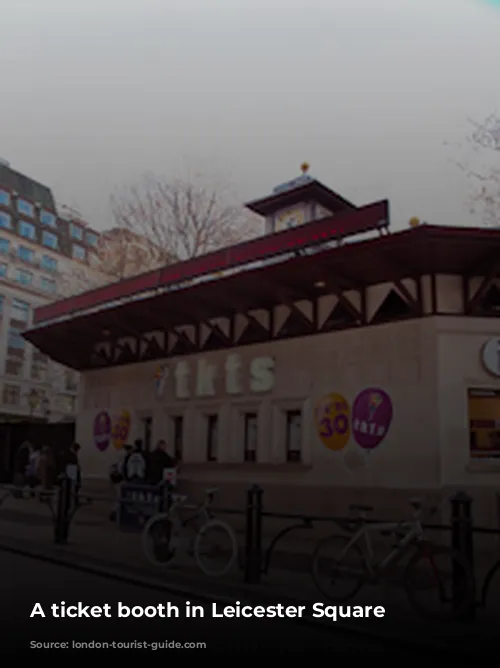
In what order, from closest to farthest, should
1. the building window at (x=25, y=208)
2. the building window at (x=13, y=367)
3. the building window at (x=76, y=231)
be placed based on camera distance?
1. the building window at (x=13, y=367)
2. the building window at (x=25, y=208)
3. the building window at (x=76, y=231)

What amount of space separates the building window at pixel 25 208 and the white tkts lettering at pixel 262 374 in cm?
6007

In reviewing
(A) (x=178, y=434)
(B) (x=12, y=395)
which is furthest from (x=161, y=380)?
(B) (x=12, y=395)

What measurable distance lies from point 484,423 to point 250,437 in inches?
233

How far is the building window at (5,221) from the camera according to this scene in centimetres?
6592

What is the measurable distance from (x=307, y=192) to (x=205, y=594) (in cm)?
1727

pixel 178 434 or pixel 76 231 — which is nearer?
pixel 178 434

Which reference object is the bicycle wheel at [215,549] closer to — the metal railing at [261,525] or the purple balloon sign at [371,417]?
the metal railing at [261,525]

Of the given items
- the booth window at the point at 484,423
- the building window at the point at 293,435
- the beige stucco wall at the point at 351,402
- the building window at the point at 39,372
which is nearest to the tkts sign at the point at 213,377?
the beige stucco wall at the point at 351,402

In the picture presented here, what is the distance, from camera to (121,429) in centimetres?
1962

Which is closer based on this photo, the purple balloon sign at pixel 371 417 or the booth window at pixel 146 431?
the purple balloon sign at pixel 371 417

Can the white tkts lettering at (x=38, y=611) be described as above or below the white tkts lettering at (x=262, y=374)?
below

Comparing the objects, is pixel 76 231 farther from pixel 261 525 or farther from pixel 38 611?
pixel 38 611

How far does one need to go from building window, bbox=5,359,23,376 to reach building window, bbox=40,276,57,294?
29.9ft

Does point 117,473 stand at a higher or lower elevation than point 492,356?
lower
